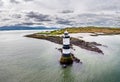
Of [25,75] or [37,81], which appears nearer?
[37,81]

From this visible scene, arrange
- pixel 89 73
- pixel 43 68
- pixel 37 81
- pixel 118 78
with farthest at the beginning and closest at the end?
pixel 43 68 → pixel 89 73 → pixel 118 78 → pixel 37 81

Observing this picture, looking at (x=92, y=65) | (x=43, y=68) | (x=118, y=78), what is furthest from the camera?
(x=92, y=65)

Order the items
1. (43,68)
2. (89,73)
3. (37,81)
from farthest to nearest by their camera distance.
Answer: (43,68) → (89,73) → (37,81)

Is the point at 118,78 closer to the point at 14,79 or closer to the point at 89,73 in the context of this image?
the point at 89,73

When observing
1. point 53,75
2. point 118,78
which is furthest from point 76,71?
point 118,78

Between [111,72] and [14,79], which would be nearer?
[14,79]

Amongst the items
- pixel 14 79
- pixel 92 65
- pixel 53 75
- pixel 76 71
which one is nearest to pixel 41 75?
pixel 53 75

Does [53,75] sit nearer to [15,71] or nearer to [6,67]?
[15,71]

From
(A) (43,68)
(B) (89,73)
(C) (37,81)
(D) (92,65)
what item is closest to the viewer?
(C) (37,81)
